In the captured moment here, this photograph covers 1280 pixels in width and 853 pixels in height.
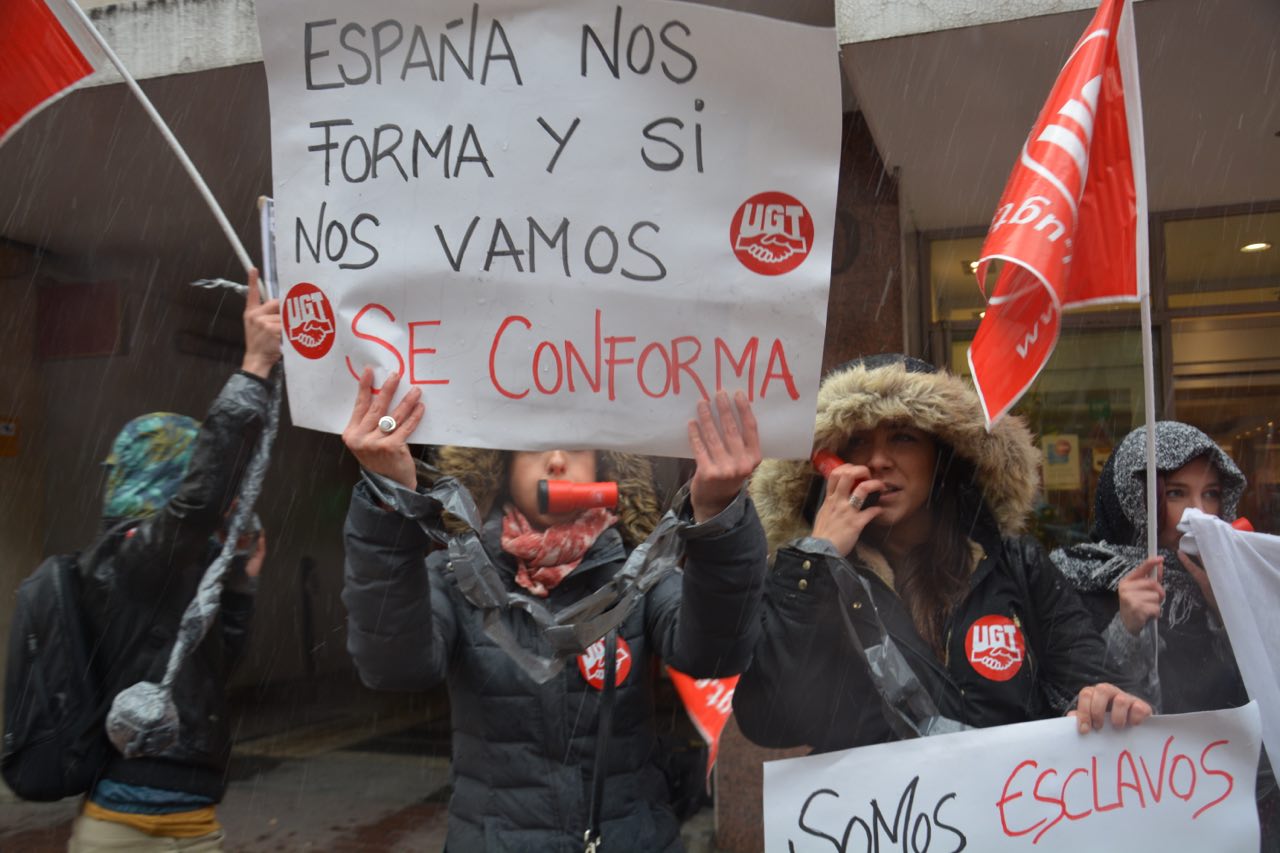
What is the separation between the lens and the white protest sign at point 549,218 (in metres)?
1.96

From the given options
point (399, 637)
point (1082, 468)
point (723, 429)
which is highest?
point (1082, 468)

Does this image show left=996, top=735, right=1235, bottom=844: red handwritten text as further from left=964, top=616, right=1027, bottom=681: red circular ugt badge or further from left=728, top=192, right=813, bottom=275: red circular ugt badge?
left=728, top=192, right=813, bottom=275: red circular ugt badge

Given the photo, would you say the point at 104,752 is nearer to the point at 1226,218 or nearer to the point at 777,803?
the point at 777,803

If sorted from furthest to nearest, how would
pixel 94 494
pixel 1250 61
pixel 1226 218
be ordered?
pixel 94 494 < pixel 1226 218 < pixel 1250 61

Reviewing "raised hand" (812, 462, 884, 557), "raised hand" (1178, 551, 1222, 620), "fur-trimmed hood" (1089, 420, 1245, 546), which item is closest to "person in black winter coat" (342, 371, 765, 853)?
"raised hand" (812, 462, 884, 557)

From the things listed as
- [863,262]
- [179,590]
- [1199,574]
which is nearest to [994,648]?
[1199,574]

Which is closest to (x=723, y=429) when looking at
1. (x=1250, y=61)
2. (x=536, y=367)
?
(x=536, y=367)

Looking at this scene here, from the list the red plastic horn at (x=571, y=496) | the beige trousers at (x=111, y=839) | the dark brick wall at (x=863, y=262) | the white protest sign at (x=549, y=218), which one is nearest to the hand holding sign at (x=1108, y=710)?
the white protest sign at (x=549, y=218)

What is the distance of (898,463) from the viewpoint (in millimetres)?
2396

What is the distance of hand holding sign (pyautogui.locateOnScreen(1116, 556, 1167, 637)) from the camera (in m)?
2.22

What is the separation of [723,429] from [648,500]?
30.3 inches

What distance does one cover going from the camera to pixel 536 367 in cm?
199

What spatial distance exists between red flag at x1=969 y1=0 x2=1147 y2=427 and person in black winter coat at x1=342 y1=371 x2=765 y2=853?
22.4 inches

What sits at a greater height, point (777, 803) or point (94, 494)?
point (94, 494)
